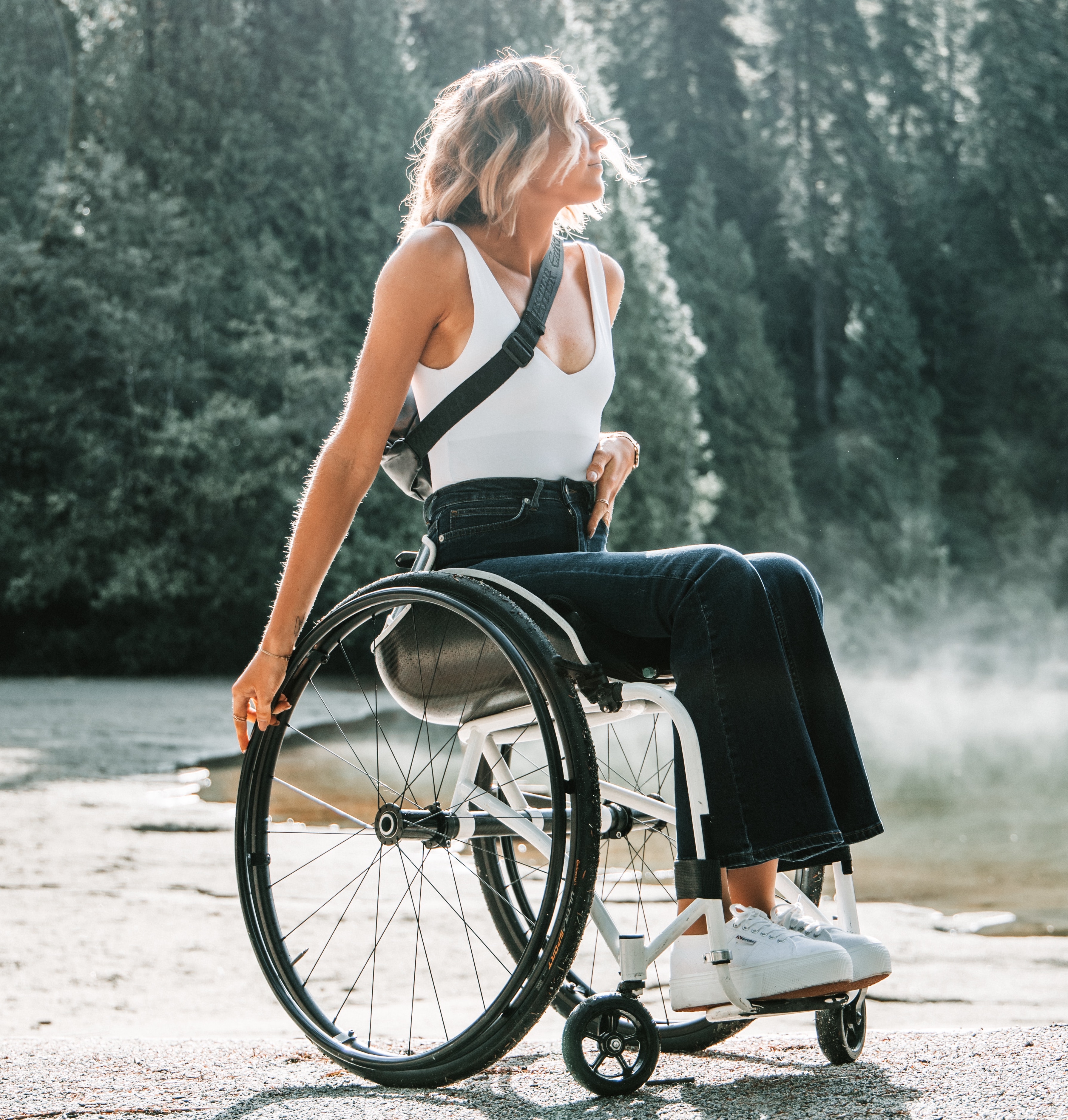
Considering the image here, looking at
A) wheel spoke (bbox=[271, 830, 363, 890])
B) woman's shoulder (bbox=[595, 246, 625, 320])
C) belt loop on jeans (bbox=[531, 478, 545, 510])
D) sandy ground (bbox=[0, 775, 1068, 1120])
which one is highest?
woman's shoulder (bbox=[595, 246, 625, 320])

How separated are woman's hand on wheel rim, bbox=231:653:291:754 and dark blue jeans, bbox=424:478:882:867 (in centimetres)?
37

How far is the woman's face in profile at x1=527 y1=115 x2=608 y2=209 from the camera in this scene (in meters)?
2.10

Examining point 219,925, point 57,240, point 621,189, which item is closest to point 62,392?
point 57,240

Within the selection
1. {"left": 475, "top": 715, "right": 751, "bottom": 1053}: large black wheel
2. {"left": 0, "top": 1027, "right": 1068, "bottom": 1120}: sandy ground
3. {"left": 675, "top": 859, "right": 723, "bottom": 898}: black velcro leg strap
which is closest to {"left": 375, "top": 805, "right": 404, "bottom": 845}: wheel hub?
{"left": 475, "top": 715, "right": 751, "bottom": 1053}: large black wheel

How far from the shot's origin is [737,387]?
2558 cm

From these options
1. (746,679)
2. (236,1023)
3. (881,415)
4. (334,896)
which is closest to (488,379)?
(746,679)

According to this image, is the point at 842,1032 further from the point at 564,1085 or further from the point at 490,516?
the point at 490,516

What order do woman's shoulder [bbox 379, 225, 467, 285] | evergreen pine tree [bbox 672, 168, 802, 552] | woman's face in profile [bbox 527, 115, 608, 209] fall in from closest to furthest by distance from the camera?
woman's shoulder [bbox 379, 225, 467, 285], woman's face in profile [bbox 527, 115, 608, 209], evergreen pine tree [bbox 672, 168, 802, 552]

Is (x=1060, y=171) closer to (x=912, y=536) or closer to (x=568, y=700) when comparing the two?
(x=912, y=536)

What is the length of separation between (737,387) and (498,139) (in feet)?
78.5

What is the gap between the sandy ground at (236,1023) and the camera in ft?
5.69

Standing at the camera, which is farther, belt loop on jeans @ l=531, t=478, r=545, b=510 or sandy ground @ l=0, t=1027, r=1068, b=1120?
belt loop on jeans @ l=531, t=478, r=545, b=510

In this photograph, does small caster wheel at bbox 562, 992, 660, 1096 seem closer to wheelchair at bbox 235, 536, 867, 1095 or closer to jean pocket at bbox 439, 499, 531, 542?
wheelchair at bbox 235, 536, 867, 1095

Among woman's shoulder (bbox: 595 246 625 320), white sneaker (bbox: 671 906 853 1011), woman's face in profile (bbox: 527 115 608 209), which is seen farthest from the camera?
woman's shoulder (bbox: 595 246 625 320)
